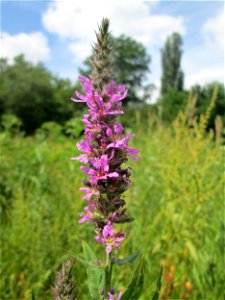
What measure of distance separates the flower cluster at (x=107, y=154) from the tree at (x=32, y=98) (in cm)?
4187

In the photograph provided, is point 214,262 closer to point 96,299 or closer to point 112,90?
point 96,299

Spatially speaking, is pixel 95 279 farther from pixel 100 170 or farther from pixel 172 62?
pixel 172 62

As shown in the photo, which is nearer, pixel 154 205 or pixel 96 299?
pixel 96 299

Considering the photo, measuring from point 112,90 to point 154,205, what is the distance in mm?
3221

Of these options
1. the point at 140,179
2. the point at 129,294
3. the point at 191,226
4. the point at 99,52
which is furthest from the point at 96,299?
the point at 140,179

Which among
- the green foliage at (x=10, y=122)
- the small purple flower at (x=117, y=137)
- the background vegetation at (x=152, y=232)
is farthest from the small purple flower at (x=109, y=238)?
the green foliage at (x=10, y=122)

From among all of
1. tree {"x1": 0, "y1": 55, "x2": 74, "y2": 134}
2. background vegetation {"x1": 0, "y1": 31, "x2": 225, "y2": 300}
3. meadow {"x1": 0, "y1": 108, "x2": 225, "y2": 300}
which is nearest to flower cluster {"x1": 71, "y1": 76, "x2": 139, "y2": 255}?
background vegetation {"x1": 0, "y1": 31, "x2": 225, "y2": 300}

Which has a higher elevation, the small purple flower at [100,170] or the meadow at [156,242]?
the small purple flower at [100,170]

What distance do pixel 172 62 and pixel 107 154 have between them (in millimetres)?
75928

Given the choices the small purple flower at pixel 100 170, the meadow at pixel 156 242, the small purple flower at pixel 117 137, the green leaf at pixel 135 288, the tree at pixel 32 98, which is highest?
the tree at pixel 32 98

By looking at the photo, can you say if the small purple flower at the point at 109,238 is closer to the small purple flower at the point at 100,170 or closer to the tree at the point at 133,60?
the small purple flower at the point at 100,170

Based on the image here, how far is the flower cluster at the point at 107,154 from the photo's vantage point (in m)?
1.43

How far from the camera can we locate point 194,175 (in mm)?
3287

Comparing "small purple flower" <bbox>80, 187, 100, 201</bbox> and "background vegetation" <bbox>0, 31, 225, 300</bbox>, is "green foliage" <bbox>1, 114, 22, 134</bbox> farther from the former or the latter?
"small purple flower" <bbox>80, 187, 100, 201</bbox>
